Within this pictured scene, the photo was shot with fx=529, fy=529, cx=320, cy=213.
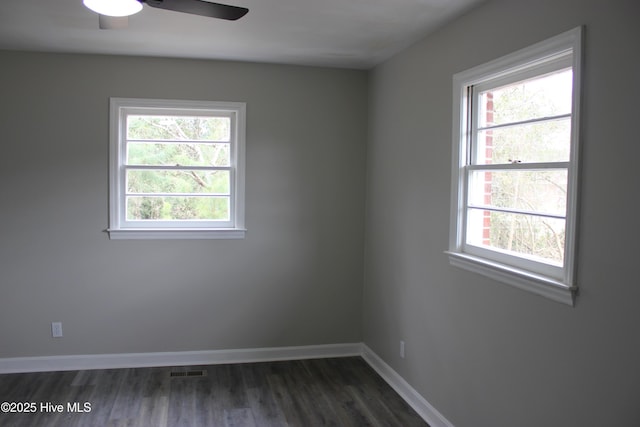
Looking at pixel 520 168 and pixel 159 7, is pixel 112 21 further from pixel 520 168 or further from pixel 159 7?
pixel 520 168

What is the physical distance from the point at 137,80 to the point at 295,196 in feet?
5.09

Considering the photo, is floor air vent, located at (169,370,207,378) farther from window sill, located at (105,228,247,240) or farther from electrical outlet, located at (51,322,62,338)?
window sill, located at (105,228,247,240)

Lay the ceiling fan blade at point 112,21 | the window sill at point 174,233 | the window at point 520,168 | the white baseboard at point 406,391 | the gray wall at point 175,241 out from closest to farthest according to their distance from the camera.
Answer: the window at point 520,168, the ceiling fan blade at point 112,21, the white baseboard at point 406,391, the gray wall at point 175,241, the window sill at point 174,233

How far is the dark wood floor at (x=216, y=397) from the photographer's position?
3318 millimetres

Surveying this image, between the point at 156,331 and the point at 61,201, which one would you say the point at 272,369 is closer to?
the point at 156,331

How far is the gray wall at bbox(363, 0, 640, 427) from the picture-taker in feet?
6.19

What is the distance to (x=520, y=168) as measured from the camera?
2.55 m

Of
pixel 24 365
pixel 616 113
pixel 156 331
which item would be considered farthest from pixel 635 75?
pixel 24 365

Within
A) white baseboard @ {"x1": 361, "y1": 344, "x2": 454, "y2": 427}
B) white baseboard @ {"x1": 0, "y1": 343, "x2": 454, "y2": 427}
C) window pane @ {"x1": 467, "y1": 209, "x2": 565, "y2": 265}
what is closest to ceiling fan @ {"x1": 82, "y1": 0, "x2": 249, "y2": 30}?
window pane @ {"x1": 467, "y1": 209, "x2": 565, "y2": 265}

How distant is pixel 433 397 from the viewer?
3.30m

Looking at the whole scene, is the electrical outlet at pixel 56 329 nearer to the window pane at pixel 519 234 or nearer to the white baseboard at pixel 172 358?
the white baseboard at pixel 172 358

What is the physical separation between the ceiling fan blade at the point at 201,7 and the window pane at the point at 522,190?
4.95 ft

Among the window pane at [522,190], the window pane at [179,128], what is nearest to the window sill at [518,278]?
the window pane at [522,190]

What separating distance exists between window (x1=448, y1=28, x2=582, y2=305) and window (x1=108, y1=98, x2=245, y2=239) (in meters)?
1.99
